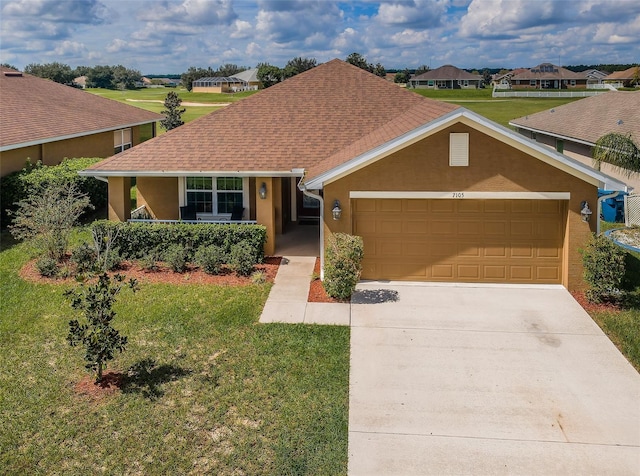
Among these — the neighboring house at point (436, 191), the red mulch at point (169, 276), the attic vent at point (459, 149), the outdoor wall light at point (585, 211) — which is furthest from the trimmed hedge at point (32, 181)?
the outdoor wall light at point (585, 211)

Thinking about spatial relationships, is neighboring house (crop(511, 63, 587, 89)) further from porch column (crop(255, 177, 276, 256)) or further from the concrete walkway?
the concrete walkway

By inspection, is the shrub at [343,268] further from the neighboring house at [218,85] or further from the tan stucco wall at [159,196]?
the neighboring house at [218,85]

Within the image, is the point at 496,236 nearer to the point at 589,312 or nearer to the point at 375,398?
the point at 589,312

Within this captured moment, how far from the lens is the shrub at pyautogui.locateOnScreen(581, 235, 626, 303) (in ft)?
38.8

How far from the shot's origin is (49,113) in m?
23.6

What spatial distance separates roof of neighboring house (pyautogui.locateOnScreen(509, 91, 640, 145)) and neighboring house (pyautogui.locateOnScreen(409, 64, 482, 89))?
79618mm

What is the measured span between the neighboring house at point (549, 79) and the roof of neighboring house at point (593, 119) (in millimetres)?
80906

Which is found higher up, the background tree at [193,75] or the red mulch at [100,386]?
the background tree at [193,75]

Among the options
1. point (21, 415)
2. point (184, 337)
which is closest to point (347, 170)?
point (184, 337)

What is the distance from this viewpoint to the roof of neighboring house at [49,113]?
65.3 feet

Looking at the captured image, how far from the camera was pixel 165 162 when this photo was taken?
15.7 meters

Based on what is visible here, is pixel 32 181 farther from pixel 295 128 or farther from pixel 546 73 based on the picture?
pixel 546 73

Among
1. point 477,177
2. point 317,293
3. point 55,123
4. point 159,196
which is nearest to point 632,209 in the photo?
point 477,177

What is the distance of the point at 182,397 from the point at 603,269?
29.9 feet
